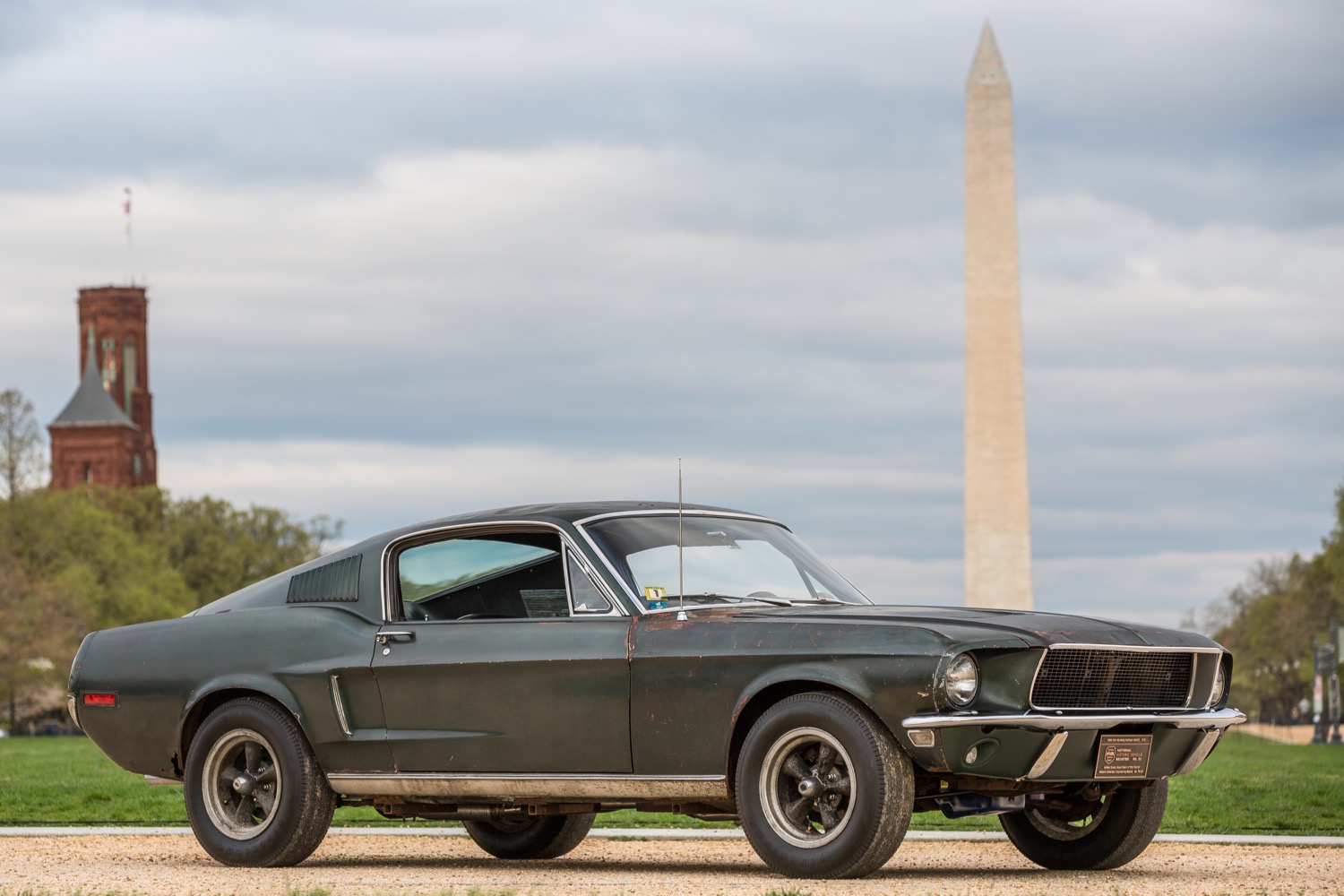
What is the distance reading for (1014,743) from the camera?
743cm

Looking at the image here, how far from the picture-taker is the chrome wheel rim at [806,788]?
24.8 feet

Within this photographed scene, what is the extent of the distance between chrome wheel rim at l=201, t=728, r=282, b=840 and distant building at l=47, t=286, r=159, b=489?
116 m

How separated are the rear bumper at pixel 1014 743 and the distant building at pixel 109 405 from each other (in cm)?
11897

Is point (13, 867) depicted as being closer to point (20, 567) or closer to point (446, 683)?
point (446, 683)

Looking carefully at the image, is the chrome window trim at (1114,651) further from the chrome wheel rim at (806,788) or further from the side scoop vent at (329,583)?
the side scoop vent at (329,583)

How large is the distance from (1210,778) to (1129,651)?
28.4 ft

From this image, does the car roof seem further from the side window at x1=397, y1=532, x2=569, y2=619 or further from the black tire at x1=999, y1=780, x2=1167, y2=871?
the black tire at x1=999, y1=780, x2=1167, y2=871

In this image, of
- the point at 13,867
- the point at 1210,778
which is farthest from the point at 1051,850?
the point at 1210,778

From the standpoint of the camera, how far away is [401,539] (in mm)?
9273

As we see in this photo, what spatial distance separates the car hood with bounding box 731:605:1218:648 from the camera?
751cm

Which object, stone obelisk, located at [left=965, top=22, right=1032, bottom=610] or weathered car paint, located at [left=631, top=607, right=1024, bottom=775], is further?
stone obelisk, located at [left=965, top=22, right=1032, bottom=610]

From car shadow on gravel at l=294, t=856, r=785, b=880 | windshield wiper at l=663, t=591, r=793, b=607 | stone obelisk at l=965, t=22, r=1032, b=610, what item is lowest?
car shadow on gravel at l=294, t=856, r=785, b=880

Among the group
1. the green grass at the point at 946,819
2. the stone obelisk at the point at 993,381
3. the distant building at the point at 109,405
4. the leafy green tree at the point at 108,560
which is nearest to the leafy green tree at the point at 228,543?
the leafy green tree at the point at 108,560

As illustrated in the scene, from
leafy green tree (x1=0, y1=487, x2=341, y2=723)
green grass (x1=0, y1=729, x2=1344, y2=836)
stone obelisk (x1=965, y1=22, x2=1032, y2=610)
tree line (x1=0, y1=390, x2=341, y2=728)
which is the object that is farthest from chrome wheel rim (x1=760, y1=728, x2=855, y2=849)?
tree line (x1=0, y1=390, x2=341, y2=728)
